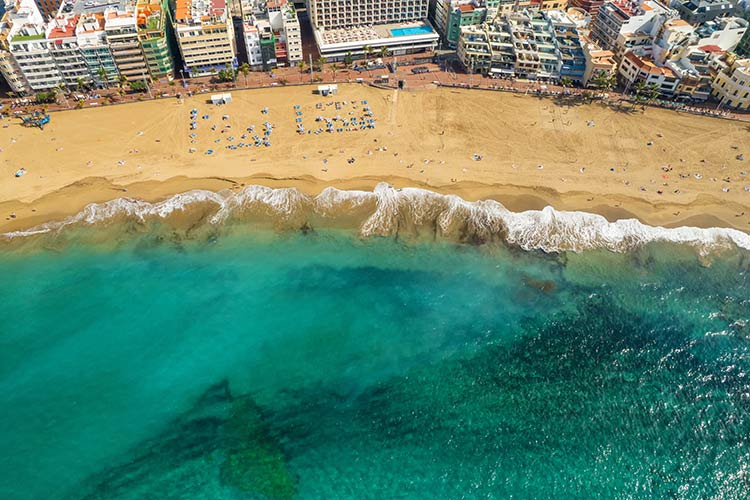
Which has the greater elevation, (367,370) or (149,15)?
(149,15)

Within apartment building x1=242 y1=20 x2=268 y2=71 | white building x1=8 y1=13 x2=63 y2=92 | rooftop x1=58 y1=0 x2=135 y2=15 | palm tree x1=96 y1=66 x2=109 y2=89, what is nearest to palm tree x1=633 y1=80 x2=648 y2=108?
apartment building x1=242 y1=20 x2=268 y2=71

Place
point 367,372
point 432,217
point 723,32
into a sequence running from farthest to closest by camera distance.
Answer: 1. point 723,32
2. point 432,217
3. point 367,372

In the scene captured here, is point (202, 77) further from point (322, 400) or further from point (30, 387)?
point (322, 400)

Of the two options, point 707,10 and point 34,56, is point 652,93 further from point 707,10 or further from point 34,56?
point 34,56

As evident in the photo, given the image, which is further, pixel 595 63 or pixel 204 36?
pixel 204 36

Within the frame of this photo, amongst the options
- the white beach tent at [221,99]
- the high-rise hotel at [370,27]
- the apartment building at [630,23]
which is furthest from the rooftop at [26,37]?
the apartment building at [630,23]

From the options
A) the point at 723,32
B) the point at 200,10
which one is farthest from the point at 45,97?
the point at 723,32
